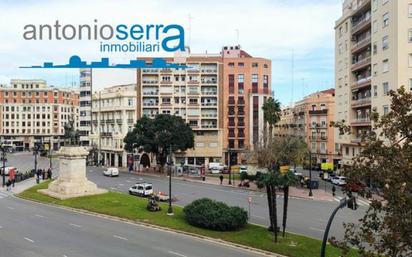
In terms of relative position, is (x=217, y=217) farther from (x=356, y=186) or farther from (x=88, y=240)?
(x=356, y=186)

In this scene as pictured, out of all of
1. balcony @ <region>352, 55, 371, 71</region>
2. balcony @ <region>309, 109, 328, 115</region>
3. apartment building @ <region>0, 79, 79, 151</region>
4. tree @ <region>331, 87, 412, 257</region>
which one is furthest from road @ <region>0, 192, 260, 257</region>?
apartment building @ <region>0, 79, 79, 151</region>

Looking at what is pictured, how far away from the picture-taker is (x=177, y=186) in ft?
187

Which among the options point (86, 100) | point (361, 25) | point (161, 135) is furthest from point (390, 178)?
point (86, 100)

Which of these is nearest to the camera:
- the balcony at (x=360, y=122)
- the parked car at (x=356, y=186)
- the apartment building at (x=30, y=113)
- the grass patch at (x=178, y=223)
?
the parked car at (x=356, y=186)

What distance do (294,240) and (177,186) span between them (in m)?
30.9

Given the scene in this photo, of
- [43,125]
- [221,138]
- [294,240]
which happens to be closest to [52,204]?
[294,240]

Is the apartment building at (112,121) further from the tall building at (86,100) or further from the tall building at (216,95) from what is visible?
Result: the tall building at (86,100)

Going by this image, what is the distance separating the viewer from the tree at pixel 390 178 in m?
11.6

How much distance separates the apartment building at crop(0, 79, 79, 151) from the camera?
493 ft

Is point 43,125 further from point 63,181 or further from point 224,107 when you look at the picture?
point 63,181

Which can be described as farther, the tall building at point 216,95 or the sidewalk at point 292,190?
the tall building at point 216,95

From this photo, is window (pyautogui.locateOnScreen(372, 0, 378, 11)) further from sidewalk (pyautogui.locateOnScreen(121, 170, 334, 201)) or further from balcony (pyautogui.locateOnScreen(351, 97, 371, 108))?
sidewalk (pyautogui.locateOnScreen(121, 170, 334, 201))

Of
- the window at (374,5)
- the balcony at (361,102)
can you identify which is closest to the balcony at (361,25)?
the window at (374,5)

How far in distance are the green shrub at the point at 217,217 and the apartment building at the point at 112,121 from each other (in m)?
63.8
